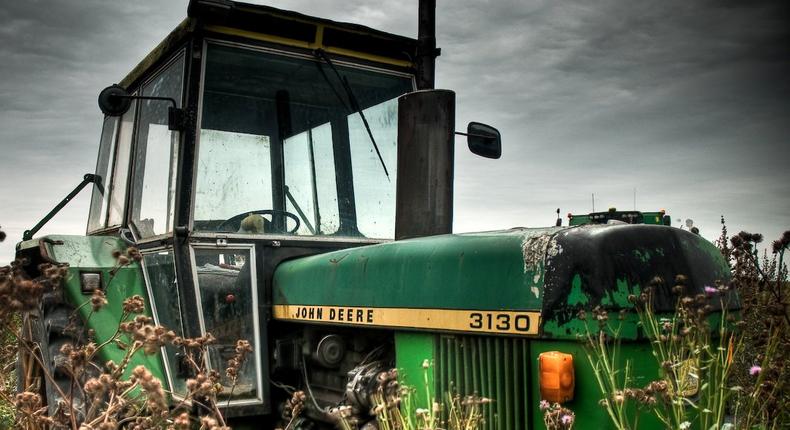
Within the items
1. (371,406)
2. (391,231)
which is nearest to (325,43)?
(391,231)

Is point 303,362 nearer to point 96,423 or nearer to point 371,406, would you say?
point 371,406

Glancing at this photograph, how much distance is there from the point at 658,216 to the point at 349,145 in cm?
1201

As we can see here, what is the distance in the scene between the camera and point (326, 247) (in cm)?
397

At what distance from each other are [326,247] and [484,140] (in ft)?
3.19

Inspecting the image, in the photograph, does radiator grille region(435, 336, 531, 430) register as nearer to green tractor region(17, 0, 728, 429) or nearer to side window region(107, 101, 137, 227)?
green tractor region(17, 0, 728, 429)

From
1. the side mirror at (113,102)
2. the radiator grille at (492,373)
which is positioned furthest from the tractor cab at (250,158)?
the radiator grille at (492,373)

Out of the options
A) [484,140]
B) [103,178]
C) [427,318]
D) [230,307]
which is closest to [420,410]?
[427,318]

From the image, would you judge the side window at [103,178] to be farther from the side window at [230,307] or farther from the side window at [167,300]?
the side window at [230,307]

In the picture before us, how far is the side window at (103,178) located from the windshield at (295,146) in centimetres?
146

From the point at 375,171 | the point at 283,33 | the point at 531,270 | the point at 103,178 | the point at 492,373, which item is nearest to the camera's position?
the point at 531,270

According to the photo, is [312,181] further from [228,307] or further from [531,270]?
[531,270]

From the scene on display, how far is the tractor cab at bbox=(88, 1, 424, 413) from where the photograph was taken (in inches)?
150

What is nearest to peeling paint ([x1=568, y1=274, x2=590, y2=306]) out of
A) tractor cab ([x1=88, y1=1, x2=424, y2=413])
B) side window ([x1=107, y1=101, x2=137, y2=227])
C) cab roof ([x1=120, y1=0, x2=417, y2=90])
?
tractor cab ([x1=88, y1=1, x2=424, y2=413])

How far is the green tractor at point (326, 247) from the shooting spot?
2742mm
